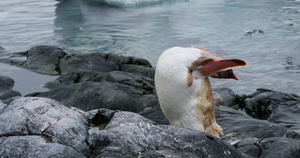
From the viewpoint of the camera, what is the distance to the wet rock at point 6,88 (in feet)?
26.6

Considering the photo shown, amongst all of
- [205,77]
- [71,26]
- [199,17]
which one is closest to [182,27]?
[199,17]

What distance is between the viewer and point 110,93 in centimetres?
667

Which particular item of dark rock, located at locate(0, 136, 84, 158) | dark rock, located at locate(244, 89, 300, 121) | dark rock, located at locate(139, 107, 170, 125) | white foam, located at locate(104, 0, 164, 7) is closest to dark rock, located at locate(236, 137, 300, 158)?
dark rock, located at locate(0, 136, 84, 158)

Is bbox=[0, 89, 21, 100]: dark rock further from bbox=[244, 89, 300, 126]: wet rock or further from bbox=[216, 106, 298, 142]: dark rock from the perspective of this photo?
bbox=[244, 89, 300, 126]: wet rock

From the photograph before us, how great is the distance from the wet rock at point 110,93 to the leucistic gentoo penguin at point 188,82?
2379mm

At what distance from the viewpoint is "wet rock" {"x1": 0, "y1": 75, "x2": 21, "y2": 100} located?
8.11 metres

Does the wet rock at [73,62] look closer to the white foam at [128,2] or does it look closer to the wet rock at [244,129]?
the wet rock at [244,129]

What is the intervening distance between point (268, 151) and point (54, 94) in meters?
4.76

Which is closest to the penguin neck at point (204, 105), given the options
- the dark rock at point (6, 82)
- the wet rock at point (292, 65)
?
the dark rock at point (6, 82)

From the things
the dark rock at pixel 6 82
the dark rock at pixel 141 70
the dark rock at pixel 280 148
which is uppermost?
the dark rock at pixel 280 148

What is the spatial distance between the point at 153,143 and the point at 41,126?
3.15ft

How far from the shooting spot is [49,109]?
3631mm

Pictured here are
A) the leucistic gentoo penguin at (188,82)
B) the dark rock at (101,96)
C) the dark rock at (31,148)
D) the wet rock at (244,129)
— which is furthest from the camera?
the dark rock at (101,96)

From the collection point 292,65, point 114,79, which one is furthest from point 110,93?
point 292,65
